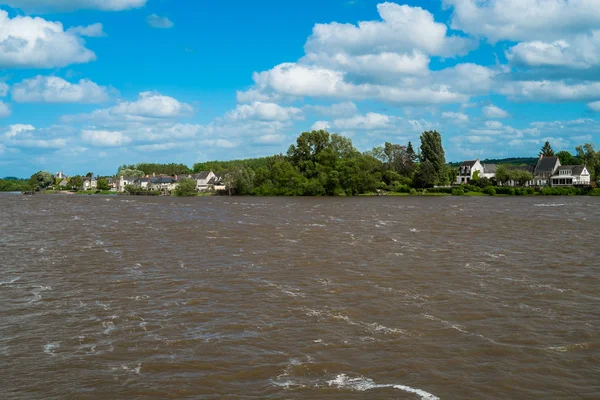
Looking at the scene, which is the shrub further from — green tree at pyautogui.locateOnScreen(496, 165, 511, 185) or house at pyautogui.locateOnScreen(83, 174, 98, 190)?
house at pyautogui.locateOnScreen(83, 174, 98, 190)

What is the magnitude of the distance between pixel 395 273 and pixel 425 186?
325ft

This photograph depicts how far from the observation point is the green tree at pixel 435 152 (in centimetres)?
11444

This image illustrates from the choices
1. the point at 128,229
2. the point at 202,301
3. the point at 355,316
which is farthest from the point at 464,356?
the point at 128,229

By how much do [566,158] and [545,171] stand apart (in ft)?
61.0

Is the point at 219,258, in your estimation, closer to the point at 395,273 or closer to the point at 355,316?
the point at 395,273

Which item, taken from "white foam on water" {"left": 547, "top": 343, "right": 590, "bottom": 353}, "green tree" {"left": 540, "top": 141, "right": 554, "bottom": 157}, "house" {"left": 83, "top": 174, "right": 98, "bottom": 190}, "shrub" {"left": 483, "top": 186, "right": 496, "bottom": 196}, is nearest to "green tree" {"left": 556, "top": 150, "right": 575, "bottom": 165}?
"green tree" {"left": 540, "top": 141, "right": 554, "bottom": 157}

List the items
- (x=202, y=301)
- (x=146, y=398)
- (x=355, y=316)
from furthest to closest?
(x=202, y=301), (x=355, y=316), (x=146, y=398)

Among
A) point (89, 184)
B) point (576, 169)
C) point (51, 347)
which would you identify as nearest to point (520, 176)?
point (576, 169)

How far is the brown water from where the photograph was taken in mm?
9852

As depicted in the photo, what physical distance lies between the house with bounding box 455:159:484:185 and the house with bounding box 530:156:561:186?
1452 centimetres

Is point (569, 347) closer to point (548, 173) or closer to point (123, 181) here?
point (548, 173)

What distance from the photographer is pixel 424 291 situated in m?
17.3

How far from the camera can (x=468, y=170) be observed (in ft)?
450

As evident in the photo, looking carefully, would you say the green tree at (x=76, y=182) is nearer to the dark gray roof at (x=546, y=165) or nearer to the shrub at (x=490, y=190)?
the shrub at (x=490, y=190)
